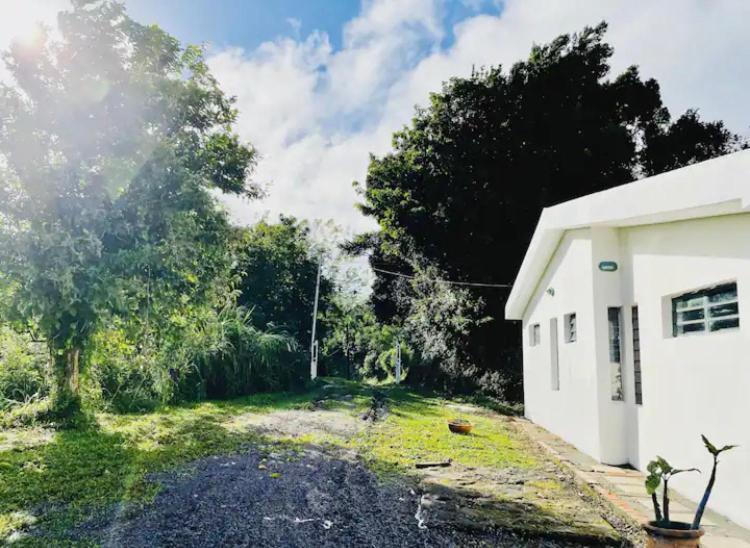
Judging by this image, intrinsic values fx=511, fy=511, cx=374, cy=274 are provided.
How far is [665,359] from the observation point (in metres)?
6.13

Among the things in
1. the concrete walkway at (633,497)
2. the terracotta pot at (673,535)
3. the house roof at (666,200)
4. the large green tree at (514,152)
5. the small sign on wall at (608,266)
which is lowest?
the concrete walkway at (633,497)

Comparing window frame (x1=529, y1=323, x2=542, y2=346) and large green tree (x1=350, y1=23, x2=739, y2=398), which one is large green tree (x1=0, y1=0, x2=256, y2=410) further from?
large green tree (x1=350, y1=23, x2=739, y2=398)

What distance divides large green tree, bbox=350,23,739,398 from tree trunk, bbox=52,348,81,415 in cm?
1207

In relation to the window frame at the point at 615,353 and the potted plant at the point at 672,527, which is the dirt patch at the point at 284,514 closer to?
the potted plant at the point at 672,527

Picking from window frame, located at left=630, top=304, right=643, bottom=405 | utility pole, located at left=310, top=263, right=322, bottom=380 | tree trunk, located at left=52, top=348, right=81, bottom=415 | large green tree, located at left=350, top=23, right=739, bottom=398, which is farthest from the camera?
utility pole, located at left=310, top=263, right=322, bottom=380

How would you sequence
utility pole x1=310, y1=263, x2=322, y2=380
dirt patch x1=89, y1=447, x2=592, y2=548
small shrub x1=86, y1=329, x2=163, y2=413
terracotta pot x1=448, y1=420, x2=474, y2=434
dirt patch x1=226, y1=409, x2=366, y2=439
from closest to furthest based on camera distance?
dirt patch x1=89, y1=447, x2=592, y2=548
dirt patch x1=226, y1=409, x2=366, y2=439
terracotta pot x1=448, y1=420, x2=474, y2=434
small shrub x1=86, y1=329, x2=163, y2=413
utility pole x1=310, y1=263, x2=322, y2=380

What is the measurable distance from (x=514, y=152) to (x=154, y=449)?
15088mm

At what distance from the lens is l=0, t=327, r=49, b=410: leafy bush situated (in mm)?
9422

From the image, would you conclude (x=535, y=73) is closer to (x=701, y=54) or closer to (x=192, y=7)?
(x=701, y=54)

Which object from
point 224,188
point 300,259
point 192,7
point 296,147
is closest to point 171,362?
point 224,188

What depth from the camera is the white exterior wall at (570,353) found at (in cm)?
774

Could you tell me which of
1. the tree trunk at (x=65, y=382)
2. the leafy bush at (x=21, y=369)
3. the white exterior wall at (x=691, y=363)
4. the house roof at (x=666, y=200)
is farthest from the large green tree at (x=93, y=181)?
the white exterior wall at (x=691, y=363)

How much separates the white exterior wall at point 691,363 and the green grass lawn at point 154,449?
1480 mm

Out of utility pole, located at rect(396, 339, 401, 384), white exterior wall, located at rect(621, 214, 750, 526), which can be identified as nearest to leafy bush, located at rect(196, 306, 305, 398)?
utility pole, located at rect(396, 339, 401, 384)
